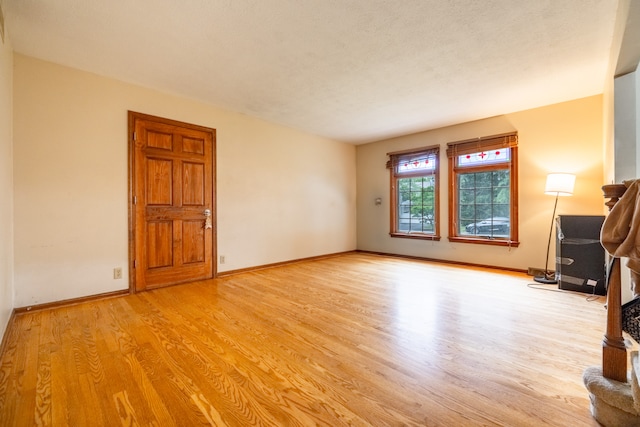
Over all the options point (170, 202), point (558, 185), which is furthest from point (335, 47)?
point (558, 185)

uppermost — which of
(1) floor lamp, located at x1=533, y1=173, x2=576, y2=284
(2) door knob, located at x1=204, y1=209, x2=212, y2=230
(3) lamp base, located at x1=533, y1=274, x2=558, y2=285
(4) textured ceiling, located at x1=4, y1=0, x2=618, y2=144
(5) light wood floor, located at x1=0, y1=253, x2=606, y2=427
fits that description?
(4) textured ceiling, located at x1=4, y1=0, x2=618, y2=144

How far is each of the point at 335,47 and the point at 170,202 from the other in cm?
278

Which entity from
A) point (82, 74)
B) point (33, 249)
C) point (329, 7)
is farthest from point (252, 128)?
point (33, 249)

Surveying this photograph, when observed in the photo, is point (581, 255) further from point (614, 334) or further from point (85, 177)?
point (85, 177)

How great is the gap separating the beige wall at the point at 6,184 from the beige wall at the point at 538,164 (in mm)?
5544

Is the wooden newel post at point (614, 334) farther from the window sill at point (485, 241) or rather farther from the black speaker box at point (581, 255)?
the window sill at point (485, 241)

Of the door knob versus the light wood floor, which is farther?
the door knob

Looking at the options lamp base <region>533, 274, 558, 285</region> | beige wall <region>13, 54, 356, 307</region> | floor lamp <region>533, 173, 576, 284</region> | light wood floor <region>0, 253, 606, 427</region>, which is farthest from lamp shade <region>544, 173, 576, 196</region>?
beige wall <region>13, 54, 356, 307</region>

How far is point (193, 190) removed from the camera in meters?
3.99

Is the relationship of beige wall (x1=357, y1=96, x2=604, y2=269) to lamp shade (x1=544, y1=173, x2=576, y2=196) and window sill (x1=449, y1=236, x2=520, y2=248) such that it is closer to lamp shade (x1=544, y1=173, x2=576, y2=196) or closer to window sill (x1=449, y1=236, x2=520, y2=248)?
window sill (x1=449, y1=236, x2=520, y2=248)

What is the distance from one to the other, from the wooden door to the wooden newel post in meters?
4.09

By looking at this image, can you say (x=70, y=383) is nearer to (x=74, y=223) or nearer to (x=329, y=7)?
(x=74, y=223)

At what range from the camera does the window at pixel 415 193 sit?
213 inches

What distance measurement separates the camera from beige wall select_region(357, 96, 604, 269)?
3.85m
